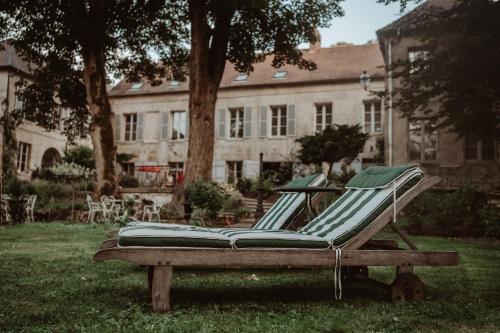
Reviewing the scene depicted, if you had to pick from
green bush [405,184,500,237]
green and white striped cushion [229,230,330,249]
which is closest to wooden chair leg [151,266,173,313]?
green and white striped cushion [229,230,330,249]

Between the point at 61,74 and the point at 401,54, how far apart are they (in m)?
14.3

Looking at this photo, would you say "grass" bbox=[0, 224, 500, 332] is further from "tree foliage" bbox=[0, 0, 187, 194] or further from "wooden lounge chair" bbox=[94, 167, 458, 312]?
"tree foliage" bbox=[0, 0, 187, 194]

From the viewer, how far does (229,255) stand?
10.6 ft

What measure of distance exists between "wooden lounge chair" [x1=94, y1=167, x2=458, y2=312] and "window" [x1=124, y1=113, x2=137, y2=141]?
26.6 meters

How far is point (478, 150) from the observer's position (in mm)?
19828

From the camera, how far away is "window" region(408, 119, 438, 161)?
20.4 meters

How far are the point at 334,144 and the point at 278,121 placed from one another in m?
8.02

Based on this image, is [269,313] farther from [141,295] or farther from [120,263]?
[120,263]

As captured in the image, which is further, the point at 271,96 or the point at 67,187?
the point at 271,96

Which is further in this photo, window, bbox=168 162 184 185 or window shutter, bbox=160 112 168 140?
window shutter, bbox=160 112 168 140

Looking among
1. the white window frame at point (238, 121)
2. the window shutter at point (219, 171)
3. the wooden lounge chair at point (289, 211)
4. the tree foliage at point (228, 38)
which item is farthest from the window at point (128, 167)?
the wooden lounge chair at point (289, 211)

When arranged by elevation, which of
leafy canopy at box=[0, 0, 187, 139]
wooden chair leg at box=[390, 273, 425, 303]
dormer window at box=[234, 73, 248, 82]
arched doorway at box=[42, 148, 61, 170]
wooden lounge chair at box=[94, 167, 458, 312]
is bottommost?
wooden chair leg at box=[390, 273, 425, 303]

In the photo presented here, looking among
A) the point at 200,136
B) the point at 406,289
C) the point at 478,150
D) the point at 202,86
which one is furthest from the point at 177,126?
the point at 406,289

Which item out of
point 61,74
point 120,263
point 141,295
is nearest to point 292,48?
point 61,74
